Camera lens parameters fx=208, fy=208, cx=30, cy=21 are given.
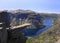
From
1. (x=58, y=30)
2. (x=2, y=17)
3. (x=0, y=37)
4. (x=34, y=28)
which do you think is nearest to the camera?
(x=0, y=37)

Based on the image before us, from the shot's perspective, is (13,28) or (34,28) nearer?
(13,28)

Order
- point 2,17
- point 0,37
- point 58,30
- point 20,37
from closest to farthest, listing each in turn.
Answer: point 0,37
point 2,17
point 20,37
point 58,30

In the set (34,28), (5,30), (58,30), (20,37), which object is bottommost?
(34,28)

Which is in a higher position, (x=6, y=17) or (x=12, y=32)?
(x=6, y=17)

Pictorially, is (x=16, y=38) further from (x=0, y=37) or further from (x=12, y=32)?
(x=0, y=37)

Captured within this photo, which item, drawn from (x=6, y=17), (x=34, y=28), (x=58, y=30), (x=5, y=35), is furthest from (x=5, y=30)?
(x=34, y=28)

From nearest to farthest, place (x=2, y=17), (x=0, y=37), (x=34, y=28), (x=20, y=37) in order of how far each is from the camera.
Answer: (x=0, y=37) → (x=2, y=17) → (x=20, y=37) → (x=34, y=28)

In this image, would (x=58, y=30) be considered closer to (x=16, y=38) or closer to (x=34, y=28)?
(x=34, y=28)

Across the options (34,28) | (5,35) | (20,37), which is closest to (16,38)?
(20,37)

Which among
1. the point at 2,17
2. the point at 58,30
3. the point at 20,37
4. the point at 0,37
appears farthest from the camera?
the point at 58,30
